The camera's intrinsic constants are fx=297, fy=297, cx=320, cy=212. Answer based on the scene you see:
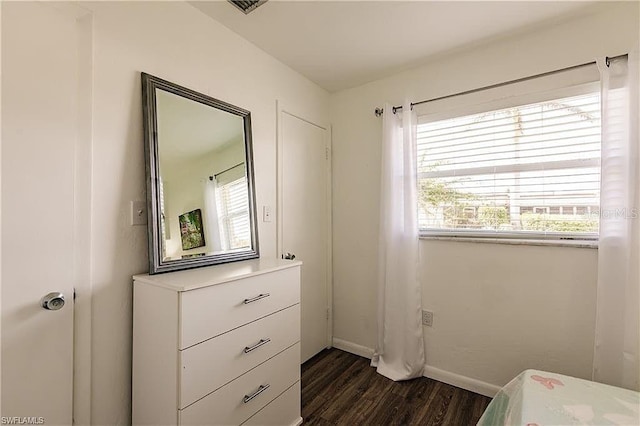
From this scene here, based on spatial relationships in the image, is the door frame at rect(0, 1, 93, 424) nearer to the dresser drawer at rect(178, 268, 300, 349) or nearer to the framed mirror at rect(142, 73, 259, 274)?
the framed mirror at rect(142, 73, 259, 274)

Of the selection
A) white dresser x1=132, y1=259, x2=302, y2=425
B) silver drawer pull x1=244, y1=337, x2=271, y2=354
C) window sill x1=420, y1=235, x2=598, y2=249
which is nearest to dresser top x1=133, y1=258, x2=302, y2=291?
white dresser x1=132, y1=259, x2=302, y2=425

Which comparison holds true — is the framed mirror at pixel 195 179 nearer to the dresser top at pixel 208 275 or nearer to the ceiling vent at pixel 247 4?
the dresser top at pixel 208 275

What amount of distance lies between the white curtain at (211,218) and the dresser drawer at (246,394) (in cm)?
71

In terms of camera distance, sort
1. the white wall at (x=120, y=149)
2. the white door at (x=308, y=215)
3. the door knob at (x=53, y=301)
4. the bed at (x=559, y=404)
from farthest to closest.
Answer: the white door at (x=308, y=215)
the white wall at (x=120, y=149)
the door knob at (x=53, y=301)
the bed at (x=559, y=404)

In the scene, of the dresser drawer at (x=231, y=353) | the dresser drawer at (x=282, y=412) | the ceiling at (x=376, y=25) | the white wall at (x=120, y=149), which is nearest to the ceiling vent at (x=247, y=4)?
the ceiling at (x=376, y=25)

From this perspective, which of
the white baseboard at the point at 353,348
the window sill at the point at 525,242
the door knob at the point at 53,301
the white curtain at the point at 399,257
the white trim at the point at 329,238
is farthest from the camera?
the white trim at the point at 329,238

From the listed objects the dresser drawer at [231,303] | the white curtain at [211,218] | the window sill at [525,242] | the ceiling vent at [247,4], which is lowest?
the dresser drawer at [231,303]

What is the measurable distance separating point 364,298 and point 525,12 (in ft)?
7.54

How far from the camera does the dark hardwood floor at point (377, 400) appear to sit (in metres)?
1.85

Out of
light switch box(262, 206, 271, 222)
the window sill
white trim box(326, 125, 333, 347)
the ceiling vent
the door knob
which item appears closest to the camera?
the door knob

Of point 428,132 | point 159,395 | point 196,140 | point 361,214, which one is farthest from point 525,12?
point 159,395

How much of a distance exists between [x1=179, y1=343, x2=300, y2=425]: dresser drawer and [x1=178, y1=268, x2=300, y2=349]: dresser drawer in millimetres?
273

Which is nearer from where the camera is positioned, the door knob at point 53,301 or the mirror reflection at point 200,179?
the door knob at point 53,301

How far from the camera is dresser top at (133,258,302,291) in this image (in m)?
1.28
